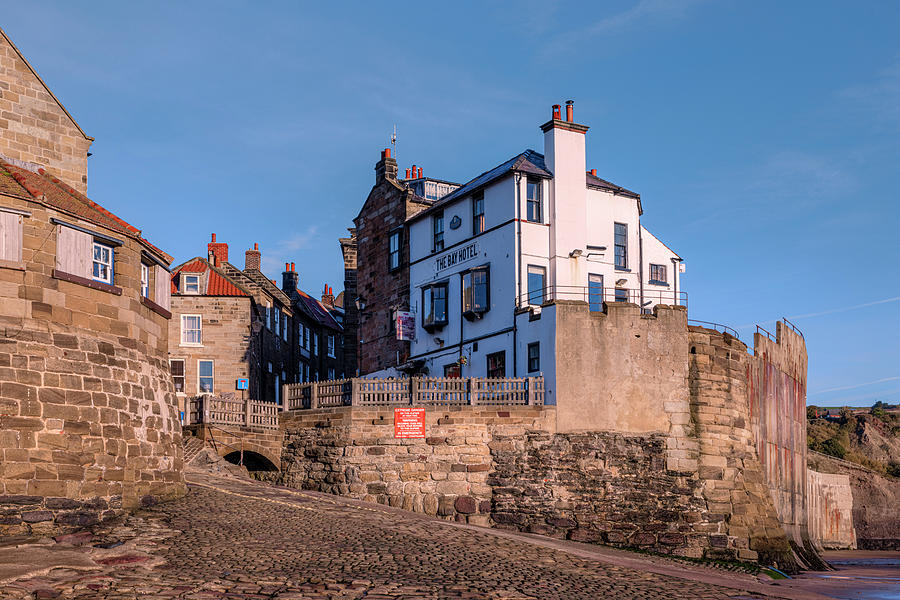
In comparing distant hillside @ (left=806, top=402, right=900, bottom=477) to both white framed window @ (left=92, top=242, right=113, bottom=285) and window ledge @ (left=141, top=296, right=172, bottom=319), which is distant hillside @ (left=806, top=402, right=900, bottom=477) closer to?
window ledge @ (left=141, top=296, right=172, bottom=319)

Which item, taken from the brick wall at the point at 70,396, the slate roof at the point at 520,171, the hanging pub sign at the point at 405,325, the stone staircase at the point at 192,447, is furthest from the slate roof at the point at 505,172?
the brick wall at the point at 70,396

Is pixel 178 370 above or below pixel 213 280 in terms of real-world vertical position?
below

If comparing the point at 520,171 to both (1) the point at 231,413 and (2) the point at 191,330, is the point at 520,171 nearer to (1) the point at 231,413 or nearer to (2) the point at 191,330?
(1) the point at 231,413

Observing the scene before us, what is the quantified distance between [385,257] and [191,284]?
386 inches

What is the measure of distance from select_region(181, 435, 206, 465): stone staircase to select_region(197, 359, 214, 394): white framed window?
14.1 metres

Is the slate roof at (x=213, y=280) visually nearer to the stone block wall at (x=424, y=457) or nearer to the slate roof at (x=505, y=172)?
the slate roof at (x=505, y=172)

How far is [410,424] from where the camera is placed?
33.6 meters

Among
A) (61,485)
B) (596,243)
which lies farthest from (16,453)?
(596,243)

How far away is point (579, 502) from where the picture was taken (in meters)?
33.1

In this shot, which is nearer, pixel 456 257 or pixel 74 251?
pixel 74 251

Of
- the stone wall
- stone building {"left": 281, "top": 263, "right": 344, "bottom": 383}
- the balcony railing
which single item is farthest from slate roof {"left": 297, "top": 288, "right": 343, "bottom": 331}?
the stone wall

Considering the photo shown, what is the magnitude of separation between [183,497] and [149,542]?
5.18 metres

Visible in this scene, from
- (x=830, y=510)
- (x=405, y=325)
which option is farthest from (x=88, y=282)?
(x=830, y=510)

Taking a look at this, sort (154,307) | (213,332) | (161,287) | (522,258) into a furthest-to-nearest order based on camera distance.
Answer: (213,332), (522,258), (161,287), (154,307)
